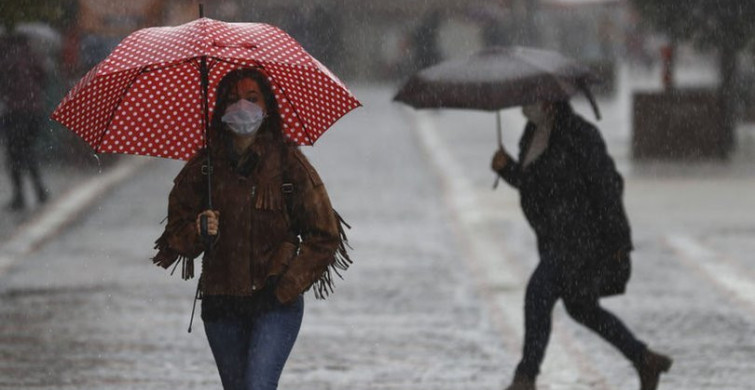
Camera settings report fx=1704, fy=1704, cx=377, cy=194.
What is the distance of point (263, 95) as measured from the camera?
5594 mm

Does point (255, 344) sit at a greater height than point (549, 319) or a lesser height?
greater

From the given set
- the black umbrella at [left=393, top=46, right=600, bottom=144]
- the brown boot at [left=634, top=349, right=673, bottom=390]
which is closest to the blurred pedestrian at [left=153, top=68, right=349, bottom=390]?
the black umbrella at [left=393, top=46, right=600, bottom=144]

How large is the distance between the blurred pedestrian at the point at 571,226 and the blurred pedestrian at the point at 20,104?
9.37m

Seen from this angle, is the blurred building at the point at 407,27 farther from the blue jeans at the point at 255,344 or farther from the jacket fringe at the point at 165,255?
the blue jeans at the point at 255,344

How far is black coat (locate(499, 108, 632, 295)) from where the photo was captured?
770 centimetres

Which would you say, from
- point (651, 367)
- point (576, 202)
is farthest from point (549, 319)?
point (576, 202)

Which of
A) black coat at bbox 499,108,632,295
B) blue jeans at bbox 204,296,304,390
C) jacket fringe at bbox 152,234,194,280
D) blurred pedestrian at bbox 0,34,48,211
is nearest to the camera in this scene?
blue jeans at bbox 204,296,304,390

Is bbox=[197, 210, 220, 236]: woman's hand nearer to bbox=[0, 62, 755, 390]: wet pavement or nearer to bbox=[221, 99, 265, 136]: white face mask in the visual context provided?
bbox=[221, 99, 265, 136]: white face mask

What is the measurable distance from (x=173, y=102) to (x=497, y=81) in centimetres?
231

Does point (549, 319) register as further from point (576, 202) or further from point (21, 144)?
point (21, 144)

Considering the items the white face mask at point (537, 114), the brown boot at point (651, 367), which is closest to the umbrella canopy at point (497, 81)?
the white face mask at point (537, 114)

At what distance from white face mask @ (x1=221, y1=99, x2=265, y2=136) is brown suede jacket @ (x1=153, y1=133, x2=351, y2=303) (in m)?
0.11

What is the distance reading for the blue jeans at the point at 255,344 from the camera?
558 cm

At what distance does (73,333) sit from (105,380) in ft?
4.67
